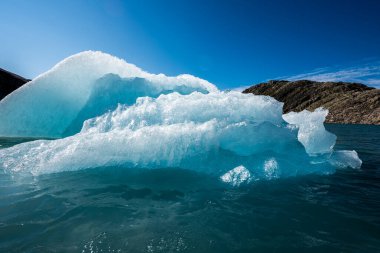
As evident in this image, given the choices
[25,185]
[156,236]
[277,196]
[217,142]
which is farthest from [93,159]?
[277,196]

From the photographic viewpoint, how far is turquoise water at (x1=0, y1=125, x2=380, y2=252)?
141 inches

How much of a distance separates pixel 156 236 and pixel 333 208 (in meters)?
3.57

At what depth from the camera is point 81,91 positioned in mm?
11391

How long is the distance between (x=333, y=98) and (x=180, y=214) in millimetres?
130499

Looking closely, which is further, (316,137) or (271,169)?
(316,137)

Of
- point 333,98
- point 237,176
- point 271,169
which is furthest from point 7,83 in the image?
point 333,98

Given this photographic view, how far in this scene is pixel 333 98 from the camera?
4643 inches

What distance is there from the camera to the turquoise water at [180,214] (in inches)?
141

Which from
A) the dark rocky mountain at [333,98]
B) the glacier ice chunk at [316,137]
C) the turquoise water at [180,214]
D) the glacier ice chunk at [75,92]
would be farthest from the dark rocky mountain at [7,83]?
the dark rocky mountain at [333,98]

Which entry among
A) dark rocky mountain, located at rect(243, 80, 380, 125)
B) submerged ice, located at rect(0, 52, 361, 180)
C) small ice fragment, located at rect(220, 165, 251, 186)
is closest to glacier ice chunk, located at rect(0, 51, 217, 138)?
submerged ice, located at rect(0, 52, 361, 180)

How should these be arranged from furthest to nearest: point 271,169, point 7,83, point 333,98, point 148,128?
point 333,98, point 7,83, point 148,128, point 271,169

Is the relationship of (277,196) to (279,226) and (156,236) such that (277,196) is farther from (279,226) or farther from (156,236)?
(156,236)

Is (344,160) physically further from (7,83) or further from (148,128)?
(7,83)

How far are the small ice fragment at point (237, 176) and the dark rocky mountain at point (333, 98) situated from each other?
267 feet
